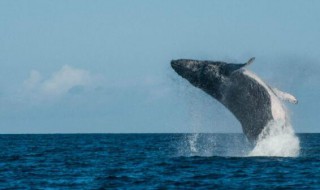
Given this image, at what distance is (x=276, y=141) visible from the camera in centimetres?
3434

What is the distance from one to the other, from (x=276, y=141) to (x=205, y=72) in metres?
4.55

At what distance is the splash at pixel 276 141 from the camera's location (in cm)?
3284

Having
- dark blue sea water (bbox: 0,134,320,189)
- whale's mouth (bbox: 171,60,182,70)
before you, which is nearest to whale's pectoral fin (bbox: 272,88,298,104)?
dark blue sea water (bbox: 0,134,320,189)

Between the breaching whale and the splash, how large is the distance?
27 centimetres

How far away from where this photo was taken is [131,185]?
2834 centimetres

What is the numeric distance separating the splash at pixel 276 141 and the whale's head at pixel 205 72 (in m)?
2.68

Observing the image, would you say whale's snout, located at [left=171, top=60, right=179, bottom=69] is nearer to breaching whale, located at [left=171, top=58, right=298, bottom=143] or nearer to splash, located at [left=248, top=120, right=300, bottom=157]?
breaching whale, located at [left=171, top=58, right=298, bottom=143]

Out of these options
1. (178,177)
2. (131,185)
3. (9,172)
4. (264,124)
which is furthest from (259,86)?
(9,172)

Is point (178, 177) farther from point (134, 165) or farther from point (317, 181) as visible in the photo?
point (134, 165)

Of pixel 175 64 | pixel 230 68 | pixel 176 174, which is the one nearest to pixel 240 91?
pixel 230 68

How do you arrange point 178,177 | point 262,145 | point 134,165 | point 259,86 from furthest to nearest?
point 134,165, point 262,145, point 259,86, point 178,177

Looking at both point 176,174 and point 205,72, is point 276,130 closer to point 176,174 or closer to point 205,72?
point 205,72

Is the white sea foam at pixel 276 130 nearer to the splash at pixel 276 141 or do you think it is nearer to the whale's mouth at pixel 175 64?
the splash at pixel 276 141

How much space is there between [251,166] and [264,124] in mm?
1908
